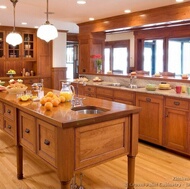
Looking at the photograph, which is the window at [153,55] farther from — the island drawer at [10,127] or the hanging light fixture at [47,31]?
the island drawer at [10,127]

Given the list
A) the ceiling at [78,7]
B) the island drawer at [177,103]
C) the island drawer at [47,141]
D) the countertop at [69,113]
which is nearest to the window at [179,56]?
the ceiling at [78,7]

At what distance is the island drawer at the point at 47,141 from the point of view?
215cm

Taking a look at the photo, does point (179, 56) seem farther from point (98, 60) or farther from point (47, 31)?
point (47, 31)

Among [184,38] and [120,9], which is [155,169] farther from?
[184,38]

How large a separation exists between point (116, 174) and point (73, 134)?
1270mm

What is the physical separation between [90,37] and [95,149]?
14.6ft

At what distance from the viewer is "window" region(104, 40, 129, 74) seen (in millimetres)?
9586

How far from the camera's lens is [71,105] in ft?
9.12

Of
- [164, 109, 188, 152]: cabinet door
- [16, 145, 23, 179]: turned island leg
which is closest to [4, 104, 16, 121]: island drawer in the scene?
[16, 145, 23, 179]: turned island leg

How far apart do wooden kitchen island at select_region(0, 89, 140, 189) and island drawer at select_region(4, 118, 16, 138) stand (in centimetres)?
7

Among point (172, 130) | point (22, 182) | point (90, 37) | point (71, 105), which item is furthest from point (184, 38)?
point (22, 182)

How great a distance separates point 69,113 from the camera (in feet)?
7.74

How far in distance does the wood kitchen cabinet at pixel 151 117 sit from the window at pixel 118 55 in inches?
215

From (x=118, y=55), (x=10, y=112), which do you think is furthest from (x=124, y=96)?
(x=118, y=55)
